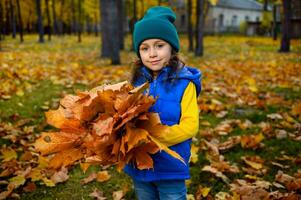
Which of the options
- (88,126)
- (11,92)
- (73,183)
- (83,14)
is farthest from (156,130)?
(83,14)

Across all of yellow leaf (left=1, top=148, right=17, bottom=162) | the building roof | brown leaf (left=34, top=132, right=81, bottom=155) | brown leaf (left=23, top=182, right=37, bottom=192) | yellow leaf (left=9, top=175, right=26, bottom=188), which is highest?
the building roof

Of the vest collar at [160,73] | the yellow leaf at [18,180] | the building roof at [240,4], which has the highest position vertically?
the building roof at [240,4]

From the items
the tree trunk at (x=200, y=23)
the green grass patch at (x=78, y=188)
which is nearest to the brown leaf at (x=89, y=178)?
the green grass patch at (x=78, y=188)

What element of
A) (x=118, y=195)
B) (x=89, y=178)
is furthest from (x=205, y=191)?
(x=89, y=178)

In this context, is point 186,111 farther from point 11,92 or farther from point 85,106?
point 11,92

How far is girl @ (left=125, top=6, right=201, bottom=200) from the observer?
2.00 meters

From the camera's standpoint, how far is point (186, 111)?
1.97 metres

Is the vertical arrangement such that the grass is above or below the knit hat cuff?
below

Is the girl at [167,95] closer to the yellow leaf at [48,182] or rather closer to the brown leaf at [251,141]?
the yellow leaf at [48,182]

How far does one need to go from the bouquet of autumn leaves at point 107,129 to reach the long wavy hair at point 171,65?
459 millimetres

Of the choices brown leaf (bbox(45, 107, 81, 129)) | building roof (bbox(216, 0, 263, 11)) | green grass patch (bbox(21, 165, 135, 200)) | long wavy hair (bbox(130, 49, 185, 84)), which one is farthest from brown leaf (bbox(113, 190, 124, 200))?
building roof (bbox(216, 0, 263, 11))

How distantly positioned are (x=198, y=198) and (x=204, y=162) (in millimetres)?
738

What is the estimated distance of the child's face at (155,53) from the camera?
2.11 m

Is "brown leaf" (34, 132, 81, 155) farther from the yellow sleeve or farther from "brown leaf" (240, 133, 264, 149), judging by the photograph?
"brown leaf" (240, 133, 264, 149)
